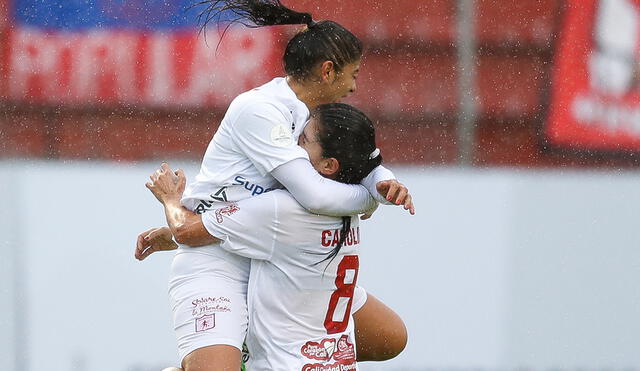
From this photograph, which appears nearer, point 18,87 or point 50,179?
point 50,179

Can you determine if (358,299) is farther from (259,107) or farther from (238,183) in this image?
(259,107)

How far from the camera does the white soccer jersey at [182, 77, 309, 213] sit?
364 cm

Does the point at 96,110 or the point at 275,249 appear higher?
the point at 96,110

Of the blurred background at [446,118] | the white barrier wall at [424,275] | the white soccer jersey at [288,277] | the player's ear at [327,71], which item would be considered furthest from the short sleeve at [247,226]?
the blurred background at [446,118]

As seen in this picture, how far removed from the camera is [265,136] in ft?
12.0

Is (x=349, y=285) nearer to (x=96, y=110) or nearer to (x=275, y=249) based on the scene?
(x=275, y=249)

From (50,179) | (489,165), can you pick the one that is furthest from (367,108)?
(50,179)

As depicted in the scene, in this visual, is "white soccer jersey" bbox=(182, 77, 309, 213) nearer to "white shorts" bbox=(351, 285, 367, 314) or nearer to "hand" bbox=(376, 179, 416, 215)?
"hand" bbox=(376, 179, 416, 215)

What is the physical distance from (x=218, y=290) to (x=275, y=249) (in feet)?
0.68

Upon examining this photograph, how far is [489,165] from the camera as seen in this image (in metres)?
7.32

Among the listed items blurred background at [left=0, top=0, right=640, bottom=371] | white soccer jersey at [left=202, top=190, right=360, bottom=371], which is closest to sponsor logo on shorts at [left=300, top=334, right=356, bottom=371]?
white soccer jersey at [left=202, top=190, right=360, bottom=371]

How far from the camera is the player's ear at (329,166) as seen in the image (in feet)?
12.0

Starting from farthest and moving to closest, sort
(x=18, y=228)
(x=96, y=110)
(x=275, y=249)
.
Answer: (x=96, y=110), (x=18, y=228), (x=275, y=249)

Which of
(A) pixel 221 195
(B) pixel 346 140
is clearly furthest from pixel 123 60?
(B) pixel 346 140
